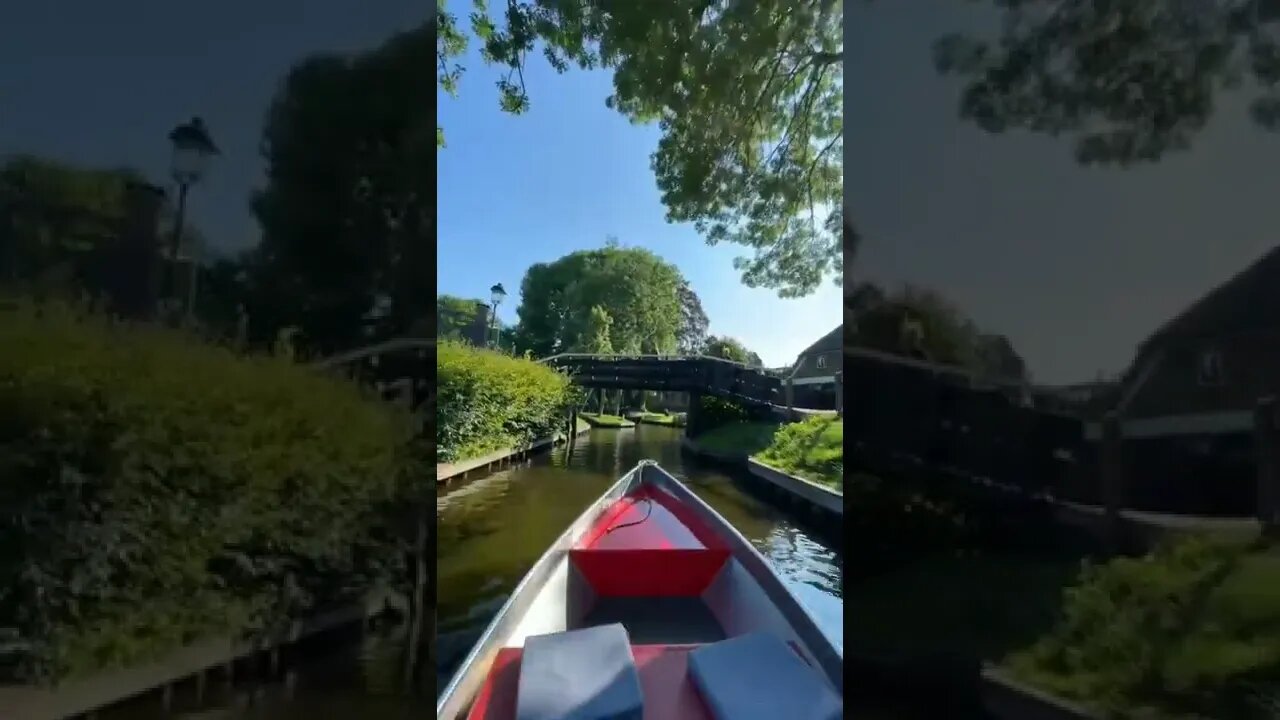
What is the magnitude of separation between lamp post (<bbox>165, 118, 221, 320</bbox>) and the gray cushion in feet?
4.55

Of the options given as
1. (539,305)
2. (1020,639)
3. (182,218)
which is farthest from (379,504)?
(1020,639)

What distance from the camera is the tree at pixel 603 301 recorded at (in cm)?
272

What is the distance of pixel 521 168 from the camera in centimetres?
277

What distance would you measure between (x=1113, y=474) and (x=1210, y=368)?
0.31 metres

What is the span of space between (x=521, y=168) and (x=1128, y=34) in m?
1.93

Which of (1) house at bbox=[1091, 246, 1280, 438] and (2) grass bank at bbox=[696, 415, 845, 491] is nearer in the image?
(1) house at bbox=[1091, 246, 1280, 438]

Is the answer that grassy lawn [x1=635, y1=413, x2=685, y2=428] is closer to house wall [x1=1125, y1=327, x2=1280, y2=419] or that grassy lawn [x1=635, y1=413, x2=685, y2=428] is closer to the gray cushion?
the gray cushion

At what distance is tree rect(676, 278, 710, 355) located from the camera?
2.71 metres

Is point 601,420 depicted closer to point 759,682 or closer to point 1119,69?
point 759,682

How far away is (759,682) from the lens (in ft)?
7.34

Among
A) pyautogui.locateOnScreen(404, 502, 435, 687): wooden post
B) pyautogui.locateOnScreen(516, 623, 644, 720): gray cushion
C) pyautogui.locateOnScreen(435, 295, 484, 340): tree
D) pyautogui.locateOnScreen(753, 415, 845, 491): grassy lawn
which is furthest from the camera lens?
pyautogui.locateOnScreen(435, 295, 484, 340): tree

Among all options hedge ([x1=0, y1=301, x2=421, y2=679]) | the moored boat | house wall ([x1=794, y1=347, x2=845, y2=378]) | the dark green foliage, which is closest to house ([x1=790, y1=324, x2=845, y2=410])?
house wall ([x1=794, y1=347, x2=845, y2=378])

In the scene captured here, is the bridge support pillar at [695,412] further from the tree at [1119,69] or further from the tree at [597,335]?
the tree at [1119,69]

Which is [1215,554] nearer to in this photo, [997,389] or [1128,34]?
[997,389]
